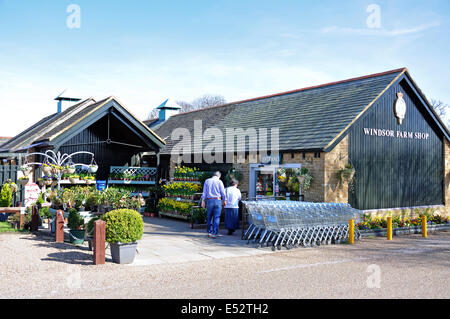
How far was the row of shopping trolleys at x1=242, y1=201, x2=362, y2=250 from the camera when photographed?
36.7 feet

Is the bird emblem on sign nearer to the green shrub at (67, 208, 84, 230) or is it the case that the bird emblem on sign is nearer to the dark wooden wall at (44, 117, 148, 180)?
the dark wooden wall at (44, 117, 148, 180)

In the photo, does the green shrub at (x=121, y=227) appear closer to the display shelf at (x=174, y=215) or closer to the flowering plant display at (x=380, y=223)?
the display shelf at (x=174, y=215)

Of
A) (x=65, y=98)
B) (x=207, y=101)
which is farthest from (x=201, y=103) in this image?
(x=65, y=98)

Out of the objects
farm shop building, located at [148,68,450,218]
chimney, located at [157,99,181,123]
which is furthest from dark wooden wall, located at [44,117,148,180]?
chimney, located at [157,99,181,123]

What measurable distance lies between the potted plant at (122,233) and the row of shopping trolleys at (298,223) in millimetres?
3732

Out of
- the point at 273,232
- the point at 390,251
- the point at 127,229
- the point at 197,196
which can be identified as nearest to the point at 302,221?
the point at 273,232

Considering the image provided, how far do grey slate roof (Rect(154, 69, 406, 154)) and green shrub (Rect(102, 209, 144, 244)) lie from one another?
25.3ft

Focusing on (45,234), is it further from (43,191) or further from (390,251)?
(390,251)

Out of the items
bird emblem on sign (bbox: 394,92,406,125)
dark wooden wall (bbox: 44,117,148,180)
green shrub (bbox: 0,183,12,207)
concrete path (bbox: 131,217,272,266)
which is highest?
bird emblem on sign (bbox: 394,92,406,125)

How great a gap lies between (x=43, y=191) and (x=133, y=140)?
6.12 meters

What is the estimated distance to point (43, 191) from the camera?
15227 mm

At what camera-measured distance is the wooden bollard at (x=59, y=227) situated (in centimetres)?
1108

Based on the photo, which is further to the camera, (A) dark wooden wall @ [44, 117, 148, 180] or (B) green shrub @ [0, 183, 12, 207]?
(A) dark wooden wall @ [44, 117, 148, 180]
